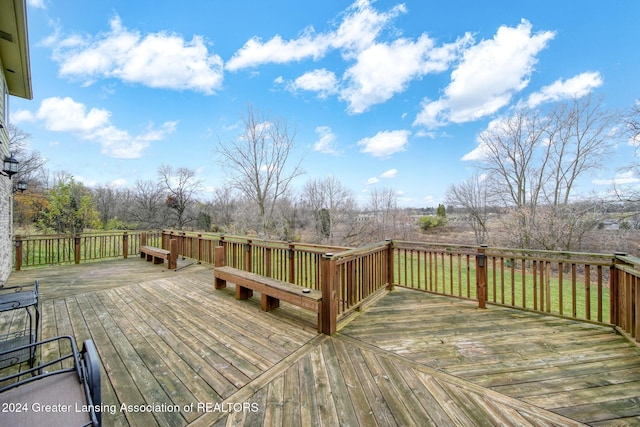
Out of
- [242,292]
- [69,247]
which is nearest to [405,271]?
[242,292]

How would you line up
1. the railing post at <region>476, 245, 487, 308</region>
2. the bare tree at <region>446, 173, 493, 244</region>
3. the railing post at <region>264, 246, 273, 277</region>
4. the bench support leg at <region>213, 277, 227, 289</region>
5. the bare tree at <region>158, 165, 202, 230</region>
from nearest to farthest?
the railing post at <region>476, 245, 487, 308</region>, the bench support leg at <region>213, 277, 227, 289</region>, the railing post at <region>264, 246, 273, 277</region>, the bare tree at <region>446, 173, 493, 244</region>, the bare tree at <region>158, 165, 202, 230</region>

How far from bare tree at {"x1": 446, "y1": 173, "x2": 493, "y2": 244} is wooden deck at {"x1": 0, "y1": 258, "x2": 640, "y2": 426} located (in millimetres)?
12260

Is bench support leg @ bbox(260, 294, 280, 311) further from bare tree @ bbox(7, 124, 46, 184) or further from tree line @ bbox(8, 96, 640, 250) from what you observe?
bare tree @ bbox(7, 124, 46, 184)

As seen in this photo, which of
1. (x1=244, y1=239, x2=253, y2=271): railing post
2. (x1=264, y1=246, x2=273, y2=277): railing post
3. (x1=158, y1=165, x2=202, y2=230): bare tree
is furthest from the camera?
(x1=158, y1=165, x2=202, y2=230): bare tree

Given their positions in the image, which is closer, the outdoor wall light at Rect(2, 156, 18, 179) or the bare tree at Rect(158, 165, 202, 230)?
the outdoor wall light at Rect(2, 156, 18, 179)

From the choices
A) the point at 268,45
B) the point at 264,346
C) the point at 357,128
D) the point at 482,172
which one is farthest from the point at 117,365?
the point at 482,172

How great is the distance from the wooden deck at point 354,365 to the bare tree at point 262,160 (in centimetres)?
781

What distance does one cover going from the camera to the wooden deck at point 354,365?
1733 mm

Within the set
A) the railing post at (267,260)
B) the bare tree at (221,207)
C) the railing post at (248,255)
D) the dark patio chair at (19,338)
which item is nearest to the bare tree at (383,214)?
the bare tree at (221,207)

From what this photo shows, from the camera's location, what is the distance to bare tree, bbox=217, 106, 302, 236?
10.9 metres

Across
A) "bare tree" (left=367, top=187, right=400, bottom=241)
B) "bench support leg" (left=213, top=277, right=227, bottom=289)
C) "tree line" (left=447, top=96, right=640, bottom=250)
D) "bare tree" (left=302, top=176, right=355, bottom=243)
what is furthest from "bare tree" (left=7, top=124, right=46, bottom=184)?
"tree line" (left=447, top=96, right=640, bottom=250)

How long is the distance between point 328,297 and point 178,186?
1709cm

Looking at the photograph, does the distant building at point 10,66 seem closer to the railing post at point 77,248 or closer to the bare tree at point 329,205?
the railing post at point 77,248

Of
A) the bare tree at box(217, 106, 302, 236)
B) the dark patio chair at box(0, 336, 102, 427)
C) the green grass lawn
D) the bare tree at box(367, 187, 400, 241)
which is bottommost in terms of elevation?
the green grass lawn
